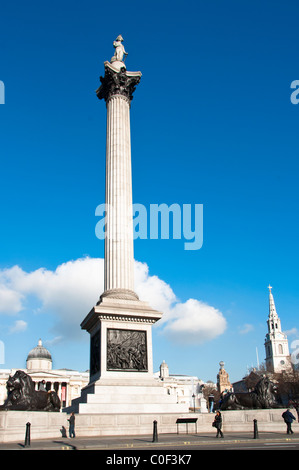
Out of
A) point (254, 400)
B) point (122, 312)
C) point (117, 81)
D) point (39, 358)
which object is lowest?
point (254, 400)

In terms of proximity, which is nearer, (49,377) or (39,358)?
(49,377)

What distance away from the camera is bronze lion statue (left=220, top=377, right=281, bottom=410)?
27125 millimetres

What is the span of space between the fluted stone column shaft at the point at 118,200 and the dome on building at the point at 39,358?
3580 inches

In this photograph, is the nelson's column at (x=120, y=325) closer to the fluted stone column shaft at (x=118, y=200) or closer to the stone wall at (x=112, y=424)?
the fluted stone column shaft at (x=118, y=200)

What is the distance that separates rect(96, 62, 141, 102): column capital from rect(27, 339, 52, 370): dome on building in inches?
3593

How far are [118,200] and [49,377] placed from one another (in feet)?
276

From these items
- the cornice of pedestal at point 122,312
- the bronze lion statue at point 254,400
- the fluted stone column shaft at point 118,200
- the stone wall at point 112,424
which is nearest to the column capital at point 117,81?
the fluted stone column shaft at point 118,200

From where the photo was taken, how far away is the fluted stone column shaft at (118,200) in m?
30.7

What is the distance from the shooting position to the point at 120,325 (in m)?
27.4

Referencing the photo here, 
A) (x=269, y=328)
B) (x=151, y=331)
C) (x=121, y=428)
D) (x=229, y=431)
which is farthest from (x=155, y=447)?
(x=269, y=328)

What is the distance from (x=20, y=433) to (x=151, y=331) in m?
10.3

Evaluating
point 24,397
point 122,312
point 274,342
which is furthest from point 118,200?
point 274,342

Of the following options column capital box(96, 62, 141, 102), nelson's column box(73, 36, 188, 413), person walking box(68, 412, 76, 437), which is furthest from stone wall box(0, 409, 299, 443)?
column capital box(96, 62, 141, 102)

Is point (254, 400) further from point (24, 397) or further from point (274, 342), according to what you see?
point (274, 342)
